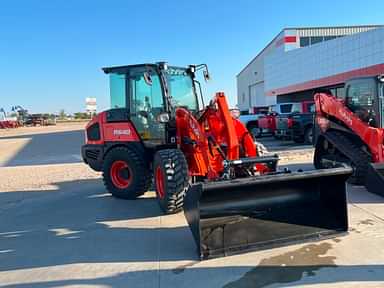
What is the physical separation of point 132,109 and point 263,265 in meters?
4.30

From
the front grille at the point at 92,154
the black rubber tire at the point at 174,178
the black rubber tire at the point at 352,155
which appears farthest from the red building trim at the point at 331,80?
the black rubber tire at the point at 174,178

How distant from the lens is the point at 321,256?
14.3 ft

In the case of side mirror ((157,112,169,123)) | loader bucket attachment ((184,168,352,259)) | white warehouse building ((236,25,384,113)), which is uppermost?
white warehouse building ((236,25,384,113))

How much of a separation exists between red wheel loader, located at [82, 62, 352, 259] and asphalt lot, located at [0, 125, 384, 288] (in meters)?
0.28

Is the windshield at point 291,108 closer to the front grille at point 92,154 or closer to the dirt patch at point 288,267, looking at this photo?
the front grille at point 92,154

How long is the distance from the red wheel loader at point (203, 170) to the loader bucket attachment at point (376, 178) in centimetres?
206

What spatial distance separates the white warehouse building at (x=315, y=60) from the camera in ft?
84.0

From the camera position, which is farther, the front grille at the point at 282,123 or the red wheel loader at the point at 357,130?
the front grille at the point at 282,123

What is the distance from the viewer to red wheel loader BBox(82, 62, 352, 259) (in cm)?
467

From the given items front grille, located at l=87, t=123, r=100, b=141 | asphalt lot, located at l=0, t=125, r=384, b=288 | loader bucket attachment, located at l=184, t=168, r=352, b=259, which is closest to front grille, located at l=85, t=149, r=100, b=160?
front grille, located at l=87, t=123, r=100, b=141

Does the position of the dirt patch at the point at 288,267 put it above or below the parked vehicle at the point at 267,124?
below

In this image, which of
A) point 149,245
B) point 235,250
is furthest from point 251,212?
point 149,245

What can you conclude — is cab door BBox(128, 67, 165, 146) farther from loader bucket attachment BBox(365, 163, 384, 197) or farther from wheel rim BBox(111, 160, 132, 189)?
loader bucket attachment BBox(365, 163, 384, 197)

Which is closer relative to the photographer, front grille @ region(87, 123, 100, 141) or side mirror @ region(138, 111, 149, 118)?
side mirror @ region(138, 111, 149, 118)
